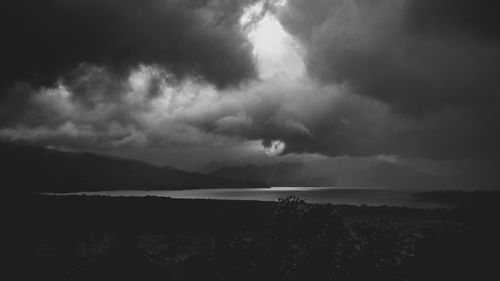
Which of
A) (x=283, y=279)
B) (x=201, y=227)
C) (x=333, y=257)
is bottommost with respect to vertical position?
(x=201, y=227)

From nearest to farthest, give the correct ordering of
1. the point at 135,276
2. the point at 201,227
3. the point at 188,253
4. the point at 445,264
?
1. the point at 445,264
2. the point at 135,276
3. the point at 188,253
4. the point at 201,227

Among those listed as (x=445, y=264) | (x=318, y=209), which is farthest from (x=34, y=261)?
(x=445, y=264)

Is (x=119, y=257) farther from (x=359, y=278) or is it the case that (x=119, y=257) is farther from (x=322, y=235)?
(x=359, y=278)

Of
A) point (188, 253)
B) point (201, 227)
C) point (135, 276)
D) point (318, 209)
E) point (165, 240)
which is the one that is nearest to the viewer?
point (318, 209)

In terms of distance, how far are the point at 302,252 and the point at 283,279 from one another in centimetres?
147

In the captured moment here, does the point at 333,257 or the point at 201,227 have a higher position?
the point at 333,257

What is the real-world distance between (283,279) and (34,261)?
19.0 meters

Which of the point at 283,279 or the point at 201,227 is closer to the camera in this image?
the point at 283,279

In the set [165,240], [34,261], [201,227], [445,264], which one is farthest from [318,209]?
[201,227]

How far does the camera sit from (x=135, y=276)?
18.8 meters

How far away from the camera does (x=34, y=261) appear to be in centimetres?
2480

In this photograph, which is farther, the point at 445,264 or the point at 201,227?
the point at 201,227

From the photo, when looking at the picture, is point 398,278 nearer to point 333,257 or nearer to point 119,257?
point 333,257

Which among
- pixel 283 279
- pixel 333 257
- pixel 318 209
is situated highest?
pixel 318 209
